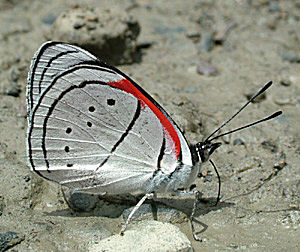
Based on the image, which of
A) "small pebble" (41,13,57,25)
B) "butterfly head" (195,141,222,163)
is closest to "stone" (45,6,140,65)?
"small pebble" (41,13,57,25)

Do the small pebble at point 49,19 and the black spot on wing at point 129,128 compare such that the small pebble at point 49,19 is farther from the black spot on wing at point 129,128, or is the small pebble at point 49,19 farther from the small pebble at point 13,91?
the black spot on wing at point 129,128

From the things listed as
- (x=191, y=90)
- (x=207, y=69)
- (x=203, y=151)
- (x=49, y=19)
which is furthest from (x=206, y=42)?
(x=203, y=151)

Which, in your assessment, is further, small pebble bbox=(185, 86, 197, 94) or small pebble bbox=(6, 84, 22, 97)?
small pebble bbox=(185, 86, 197, 94)

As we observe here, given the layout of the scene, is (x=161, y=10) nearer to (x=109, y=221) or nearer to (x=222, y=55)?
(x=222, y=55)

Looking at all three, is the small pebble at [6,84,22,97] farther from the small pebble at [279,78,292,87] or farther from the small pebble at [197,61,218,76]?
the small pebble at [279,78,292,87]

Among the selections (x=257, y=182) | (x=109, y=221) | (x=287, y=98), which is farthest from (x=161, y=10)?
(x=109, y=221)

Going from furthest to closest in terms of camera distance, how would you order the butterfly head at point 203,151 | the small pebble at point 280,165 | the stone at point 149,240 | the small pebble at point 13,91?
1. the small pebble at point 13,91
2. the small pebble at point 280,165
3. the butterfly head at point 203,151
4. the stone at point 149,240

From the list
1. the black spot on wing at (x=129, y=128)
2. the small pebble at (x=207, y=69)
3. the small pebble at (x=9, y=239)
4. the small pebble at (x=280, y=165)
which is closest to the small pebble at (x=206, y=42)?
the small pebble at (x=207, y=69)

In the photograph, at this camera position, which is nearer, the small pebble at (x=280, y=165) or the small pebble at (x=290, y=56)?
the small pebble at (x=280, y=165)
